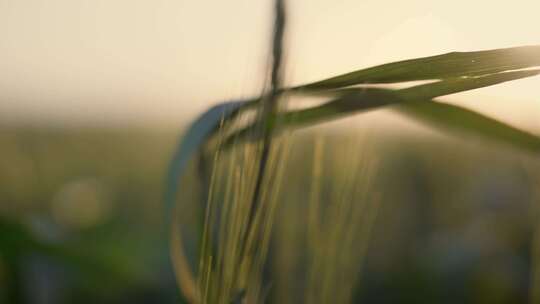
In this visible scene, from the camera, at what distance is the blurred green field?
2.19 ft

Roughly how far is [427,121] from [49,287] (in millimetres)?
584

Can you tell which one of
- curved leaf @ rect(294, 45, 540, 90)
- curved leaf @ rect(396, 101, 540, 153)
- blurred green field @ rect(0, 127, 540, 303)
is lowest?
blurred green field @ rect(0, 127, 540, 303)

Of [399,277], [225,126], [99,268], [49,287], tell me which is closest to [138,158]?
[399,277]

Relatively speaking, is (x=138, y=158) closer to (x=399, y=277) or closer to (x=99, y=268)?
(x=399, y=277)

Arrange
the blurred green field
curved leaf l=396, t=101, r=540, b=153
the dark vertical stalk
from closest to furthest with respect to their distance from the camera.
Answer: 1. the dark vertical stalk
2. curved leaf l=396, t=101, r=540, b=153
3. the blurred green field

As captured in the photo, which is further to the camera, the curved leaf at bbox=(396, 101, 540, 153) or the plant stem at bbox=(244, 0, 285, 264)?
the curved leaf at bbox=(396, 101, 540, 153)

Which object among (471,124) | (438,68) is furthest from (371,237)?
(438,68)

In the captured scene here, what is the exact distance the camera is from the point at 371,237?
4.34ft

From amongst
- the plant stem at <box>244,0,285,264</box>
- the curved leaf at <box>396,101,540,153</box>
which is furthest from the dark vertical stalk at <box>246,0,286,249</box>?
the curved leaf at <box>396,101,540,153</box>

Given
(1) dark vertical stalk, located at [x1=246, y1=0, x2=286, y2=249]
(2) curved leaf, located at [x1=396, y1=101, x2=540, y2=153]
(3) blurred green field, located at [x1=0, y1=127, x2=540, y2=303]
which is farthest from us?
(3) blurred green field, located at [x1=0, y1=127, x2=540, y2=303]

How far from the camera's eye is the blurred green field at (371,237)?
67 centimetres

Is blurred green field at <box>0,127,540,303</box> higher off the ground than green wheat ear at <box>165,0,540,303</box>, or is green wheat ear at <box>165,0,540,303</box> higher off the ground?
green wheat ear at <box>165,0,540,303</box>

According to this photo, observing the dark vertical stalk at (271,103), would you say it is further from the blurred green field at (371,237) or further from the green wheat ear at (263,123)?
the blurred green field at (371,237)

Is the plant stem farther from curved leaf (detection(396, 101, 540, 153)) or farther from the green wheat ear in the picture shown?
curved leaf (detection(396, 101, 540, 153))
